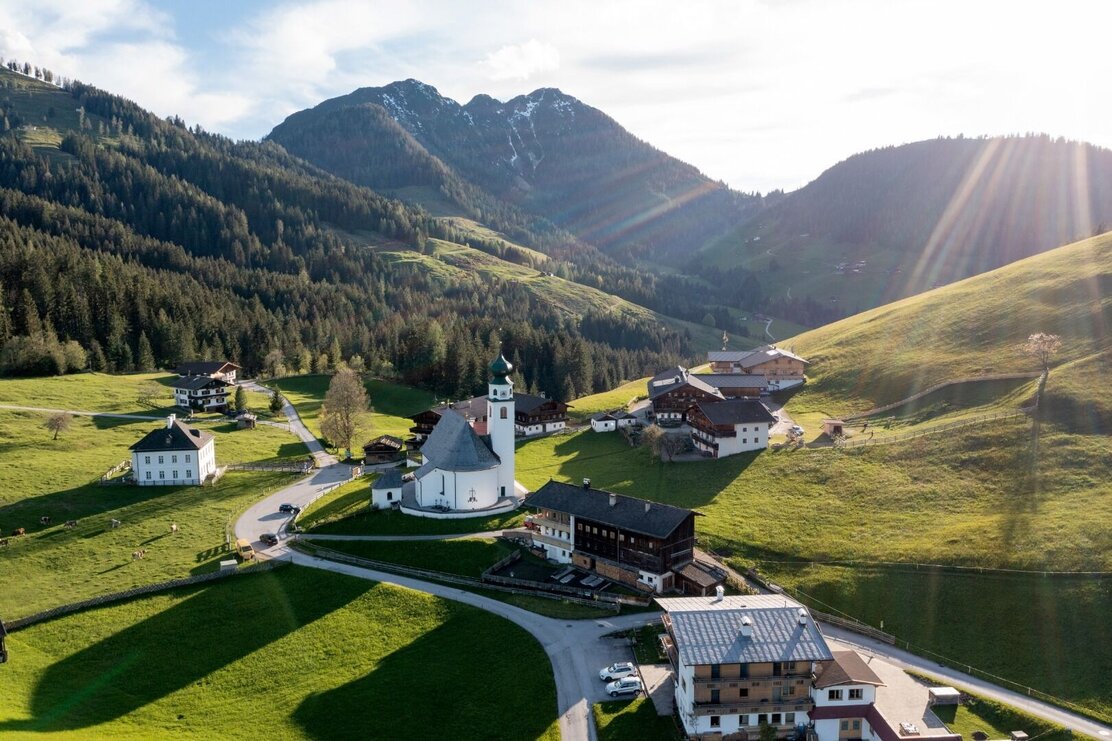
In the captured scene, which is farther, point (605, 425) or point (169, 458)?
point (605, 425)

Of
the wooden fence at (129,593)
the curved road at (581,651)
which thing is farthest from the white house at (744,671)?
the wooden fence at (129,593)

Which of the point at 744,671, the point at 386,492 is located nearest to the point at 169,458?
the point at 386,492

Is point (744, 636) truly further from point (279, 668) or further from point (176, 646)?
point (176, 646)

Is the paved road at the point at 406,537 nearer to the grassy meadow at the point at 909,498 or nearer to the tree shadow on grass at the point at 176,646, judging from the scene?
the tree shadow on grass at the point at 176,646

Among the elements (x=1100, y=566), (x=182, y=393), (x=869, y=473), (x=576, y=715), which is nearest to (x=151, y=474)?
(x=182, y=393)

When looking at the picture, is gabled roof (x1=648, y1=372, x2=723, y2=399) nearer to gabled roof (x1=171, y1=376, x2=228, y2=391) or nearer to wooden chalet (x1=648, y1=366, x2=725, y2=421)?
wooden chalet (x1=648, y1=366, x2=725, y2=421)
